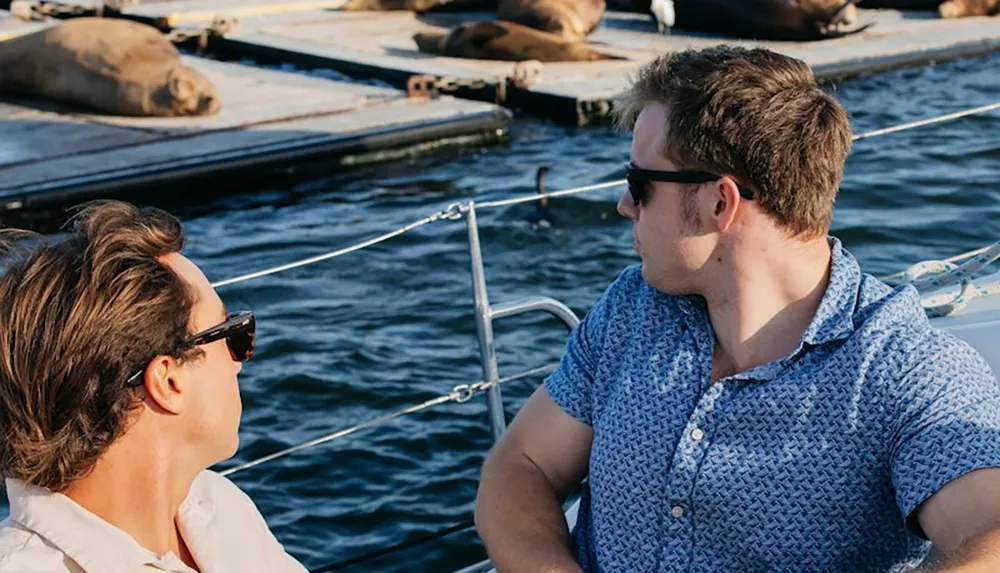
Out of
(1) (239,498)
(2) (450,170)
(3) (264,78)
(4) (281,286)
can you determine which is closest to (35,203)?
(4) (281,286)

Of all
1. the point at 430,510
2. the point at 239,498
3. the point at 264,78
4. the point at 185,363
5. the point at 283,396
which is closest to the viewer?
the point at 185,363

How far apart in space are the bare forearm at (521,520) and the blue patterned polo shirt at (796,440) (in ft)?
0.28

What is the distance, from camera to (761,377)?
98.9 inches

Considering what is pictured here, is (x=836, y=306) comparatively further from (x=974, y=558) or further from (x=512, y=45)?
(x=512, y=45)

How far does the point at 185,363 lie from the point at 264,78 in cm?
1112

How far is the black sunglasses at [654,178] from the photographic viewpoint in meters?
2.50

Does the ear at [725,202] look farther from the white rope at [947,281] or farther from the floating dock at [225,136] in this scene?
the floating dock at [225,136]

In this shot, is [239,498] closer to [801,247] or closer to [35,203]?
[801,247]

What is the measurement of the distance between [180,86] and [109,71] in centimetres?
60

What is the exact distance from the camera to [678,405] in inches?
102

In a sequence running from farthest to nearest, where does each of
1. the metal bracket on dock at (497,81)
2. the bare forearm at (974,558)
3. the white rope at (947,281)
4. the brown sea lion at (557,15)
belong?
the brown sea lion at (557,15) < the metal bracket on dock at (497,81) < the white rope at (947,281) < the bare forearm at (974,558)

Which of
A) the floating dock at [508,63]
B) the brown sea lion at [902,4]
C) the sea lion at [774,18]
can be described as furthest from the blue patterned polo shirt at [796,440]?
the brown sea lion at [902,4]

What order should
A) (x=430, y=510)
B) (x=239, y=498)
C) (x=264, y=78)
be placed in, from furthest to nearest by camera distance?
1. (x=264, y=78)
2. (x=430, y=510)
3. (x=239, y=498)

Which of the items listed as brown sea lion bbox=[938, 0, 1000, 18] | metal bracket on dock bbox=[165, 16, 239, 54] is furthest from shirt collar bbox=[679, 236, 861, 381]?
brown sea lion bbox=[938, 0, 1000, 18]
